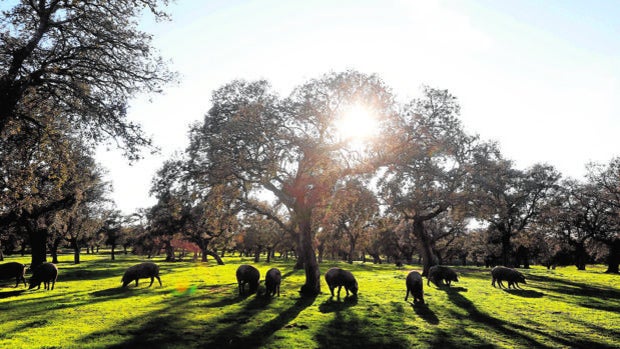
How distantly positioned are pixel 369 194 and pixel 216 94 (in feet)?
44.4

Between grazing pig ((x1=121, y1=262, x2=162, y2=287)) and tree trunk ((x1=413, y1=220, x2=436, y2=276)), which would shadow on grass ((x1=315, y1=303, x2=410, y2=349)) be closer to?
grazing pig ((x1=121, y1=262, x2=162, y2=287))

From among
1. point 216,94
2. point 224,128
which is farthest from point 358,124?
point 216,94

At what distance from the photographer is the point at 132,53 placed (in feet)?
47.2

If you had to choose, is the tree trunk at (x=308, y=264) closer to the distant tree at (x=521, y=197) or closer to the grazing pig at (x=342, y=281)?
the grazing pig at (x=342, y=281)

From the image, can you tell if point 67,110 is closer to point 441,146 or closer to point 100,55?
point 100,55

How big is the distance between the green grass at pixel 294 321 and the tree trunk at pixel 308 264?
1.55 metres

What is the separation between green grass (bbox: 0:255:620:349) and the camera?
12.3 metres

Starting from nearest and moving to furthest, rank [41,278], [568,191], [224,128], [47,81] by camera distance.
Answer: [47,81] → [224,128] → [41,278] → [568,191]

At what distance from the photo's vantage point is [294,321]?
602 inches

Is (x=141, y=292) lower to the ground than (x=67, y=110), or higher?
lower

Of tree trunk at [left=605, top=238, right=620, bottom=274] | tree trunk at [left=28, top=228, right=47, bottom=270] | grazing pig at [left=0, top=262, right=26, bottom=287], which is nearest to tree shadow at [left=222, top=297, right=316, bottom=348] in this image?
grazing pig at [left=0, top=262, right=26, bottom=287]

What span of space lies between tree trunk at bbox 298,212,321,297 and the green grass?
1549 millimetres

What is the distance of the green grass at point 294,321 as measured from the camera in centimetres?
1225

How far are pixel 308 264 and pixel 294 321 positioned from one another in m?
7.95
